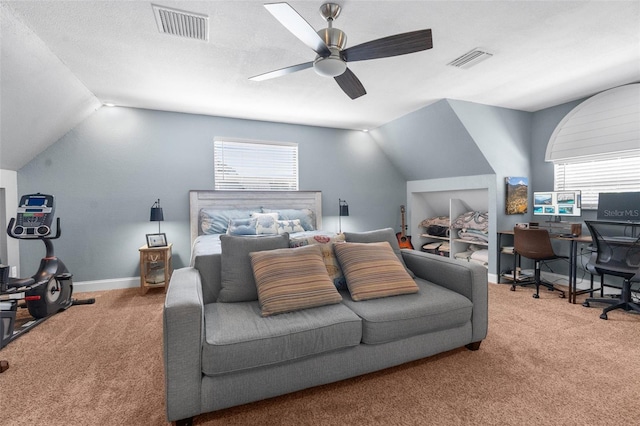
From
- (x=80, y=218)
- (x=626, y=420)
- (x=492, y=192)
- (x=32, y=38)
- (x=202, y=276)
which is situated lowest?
(x=626, y=420)

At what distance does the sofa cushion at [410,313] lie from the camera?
5.75 ft

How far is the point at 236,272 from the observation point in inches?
79.7

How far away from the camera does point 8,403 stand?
1640 millimetres

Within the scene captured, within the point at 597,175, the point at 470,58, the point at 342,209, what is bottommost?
the point at 342,209

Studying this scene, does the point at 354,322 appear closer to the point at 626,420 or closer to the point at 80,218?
the point at 626,420

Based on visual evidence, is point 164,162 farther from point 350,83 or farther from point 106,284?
point 350,83

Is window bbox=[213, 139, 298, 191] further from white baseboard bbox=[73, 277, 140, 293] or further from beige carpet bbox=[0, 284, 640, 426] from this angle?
beige carpet bbox=[0, 284, 640, 426]

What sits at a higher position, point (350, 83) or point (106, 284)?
point (350, 83)

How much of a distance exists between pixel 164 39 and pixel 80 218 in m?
2.77

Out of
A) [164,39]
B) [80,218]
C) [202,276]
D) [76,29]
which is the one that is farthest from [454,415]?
[80,218]

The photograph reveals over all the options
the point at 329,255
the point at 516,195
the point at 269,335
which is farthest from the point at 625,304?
the point at 269,335

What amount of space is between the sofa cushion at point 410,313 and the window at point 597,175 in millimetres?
3076

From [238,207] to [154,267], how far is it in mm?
1372

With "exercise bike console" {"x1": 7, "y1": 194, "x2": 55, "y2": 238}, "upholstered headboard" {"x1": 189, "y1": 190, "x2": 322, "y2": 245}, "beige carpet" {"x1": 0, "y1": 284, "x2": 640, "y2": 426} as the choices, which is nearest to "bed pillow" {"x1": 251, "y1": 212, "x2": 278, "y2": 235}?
"upholstered headboard" {"x1": 189, "y1": 190, "x2": 322, "y2": 245}
